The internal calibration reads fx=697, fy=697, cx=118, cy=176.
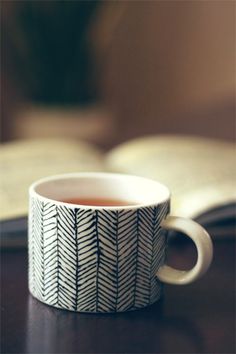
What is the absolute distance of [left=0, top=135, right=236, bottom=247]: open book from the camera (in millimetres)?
732

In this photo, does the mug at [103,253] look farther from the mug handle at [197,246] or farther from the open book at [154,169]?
the open book at [154,169]

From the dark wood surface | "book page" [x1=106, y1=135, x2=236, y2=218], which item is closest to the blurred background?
"book page" [x1=106, y1=135, x2=236, y2=218]

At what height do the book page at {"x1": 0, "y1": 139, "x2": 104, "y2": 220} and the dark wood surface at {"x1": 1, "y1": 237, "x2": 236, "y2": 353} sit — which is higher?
the book page at {"x1": 0, "y1": 139, "x2": 104, "y2": 220}

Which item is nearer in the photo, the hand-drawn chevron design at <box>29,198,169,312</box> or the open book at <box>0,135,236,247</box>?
the hand-drawn chevron design at <box>29,198,169,312</box>

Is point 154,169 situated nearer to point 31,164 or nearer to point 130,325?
point 31,164

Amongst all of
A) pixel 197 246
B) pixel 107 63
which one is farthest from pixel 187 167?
pixel 107 63

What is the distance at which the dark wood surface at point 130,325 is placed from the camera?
48cm

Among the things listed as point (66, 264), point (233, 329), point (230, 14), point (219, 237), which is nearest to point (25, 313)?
point (66, 264)

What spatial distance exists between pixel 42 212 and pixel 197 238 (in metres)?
0.12

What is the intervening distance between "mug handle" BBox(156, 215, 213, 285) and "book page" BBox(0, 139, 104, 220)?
0.21 meters

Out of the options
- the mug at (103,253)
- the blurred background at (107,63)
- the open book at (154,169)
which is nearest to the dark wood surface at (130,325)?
the mug at (103,253)

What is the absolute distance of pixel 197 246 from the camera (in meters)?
0.52

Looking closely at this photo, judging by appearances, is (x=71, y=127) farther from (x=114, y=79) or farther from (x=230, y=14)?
(x=230, y=14)

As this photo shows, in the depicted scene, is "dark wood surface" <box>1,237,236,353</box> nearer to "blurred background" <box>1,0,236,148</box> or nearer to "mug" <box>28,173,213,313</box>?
"mug" <box>28,173,213,313</box>
